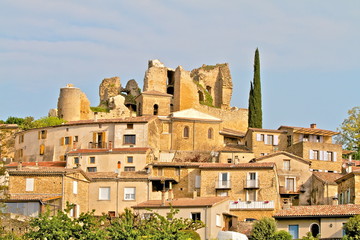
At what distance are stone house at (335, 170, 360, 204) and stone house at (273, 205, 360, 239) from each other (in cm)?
487

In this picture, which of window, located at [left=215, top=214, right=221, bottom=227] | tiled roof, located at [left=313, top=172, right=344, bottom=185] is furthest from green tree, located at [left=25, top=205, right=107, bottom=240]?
tiled roof, located at [left=313, top=172, right=344, bottom=185]

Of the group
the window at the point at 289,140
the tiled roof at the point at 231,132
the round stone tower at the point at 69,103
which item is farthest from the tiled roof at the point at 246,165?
the round stone tower at the point at 69,103

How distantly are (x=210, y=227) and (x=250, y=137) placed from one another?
77.6ft

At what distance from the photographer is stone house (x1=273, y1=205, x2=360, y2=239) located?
57.9m

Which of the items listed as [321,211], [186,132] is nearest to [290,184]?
[321,211]

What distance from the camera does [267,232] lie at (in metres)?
56.3

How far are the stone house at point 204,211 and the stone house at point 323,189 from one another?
9036 mm

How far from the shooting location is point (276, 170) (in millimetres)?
71562

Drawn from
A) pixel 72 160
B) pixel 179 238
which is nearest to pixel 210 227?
pixel 179 238

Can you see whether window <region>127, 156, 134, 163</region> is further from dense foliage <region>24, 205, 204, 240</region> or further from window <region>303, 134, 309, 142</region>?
dense foliage <region>24, 205, 204, 240</region>

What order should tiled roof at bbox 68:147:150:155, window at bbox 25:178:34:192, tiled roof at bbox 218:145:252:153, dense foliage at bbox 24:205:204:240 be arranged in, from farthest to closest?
tiled roof at bbox 218:145:252:153 < tiled roof at bbox 68:147:150:155 < window at bbox 25:178:34:192 < dense foliage at bbox 24:205:204:240

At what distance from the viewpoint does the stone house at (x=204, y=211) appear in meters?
59.9

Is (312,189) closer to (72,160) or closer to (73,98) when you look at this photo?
(72,160)

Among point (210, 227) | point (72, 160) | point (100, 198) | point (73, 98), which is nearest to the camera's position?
point (210, 227)
